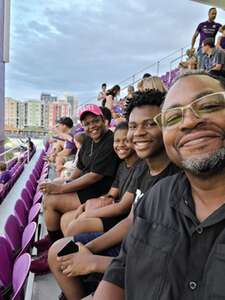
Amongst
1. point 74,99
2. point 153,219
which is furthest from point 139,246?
point 74,99

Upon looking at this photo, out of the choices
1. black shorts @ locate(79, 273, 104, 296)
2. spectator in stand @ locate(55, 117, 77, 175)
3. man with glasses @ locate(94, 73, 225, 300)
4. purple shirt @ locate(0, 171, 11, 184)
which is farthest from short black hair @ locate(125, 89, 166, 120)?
purple shirt @ locate(0, 171, 11, 184)

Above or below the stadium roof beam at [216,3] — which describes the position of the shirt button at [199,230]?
below

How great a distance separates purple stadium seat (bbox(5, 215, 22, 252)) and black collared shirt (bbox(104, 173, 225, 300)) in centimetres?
106

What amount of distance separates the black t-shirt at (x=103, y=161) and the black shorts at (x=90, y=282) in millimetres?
784

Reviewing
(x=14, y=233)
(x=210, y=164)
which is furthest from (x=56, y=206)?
(x=210, y=164)

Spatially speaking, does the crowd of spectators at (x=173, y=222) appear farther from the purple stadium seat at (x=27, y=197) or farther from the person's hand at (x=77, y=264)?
the purple stadium seat at (x=27, y=197)

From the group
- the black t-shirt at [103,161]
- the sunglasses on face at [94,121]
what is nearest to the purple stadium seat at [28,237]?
the black t-shirt at [103,161]

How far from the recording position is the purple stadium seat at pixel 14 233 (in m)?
1.79

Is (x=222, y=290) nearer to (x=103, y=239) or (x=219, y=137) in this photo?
(x=219, y=137)

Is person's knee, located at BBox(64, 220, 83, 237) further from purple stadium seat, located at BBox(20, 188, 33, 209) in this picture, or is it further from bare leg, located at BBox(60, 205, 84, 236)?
purple stadium seat, located at BBox(20, 188, 33, 209)

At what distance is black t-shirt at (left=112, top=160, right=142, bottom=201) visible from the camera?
4.81 feet

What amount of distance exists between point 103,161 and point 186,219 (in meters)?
1.16

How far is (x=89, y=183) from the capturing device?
1.92 meters

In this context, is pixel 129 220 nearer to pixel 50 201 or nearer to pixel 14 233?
pixel 50 201
